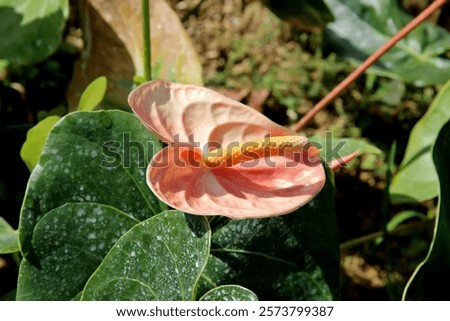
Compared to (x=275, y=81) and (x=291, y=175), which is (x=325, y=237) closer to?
(x=291, y=175)

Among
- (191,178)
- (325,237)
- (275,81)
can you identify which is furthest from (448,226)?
(275,81)

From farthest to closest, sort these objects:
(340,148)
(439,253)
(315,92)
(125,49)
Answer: (315,92)
(125,49)
(340,148)
(439,253)

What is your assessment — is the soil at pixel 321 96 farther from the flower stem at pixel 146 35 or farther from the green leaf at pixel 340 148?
the flower stem at pixel 146 35

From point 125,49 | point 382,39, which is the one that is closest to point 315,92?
point 382,39

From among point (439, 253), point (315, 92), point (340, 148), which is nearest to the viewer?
point (439, 253)

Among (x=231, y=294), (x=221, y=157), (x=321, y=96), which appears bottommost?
(x=321, y=96)

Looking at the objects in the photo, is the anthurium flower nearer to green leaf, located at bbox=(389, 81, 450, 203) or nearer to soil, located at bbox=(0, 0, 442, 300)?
green leaf, located at bbox=(389, 81, 450, 203)

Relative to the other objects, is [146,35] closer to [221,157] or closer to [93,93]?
[93,93]

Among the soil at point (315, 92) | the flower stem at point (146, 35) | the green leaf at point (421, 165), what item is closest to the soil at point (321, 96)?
the soil at point (315, 92)
